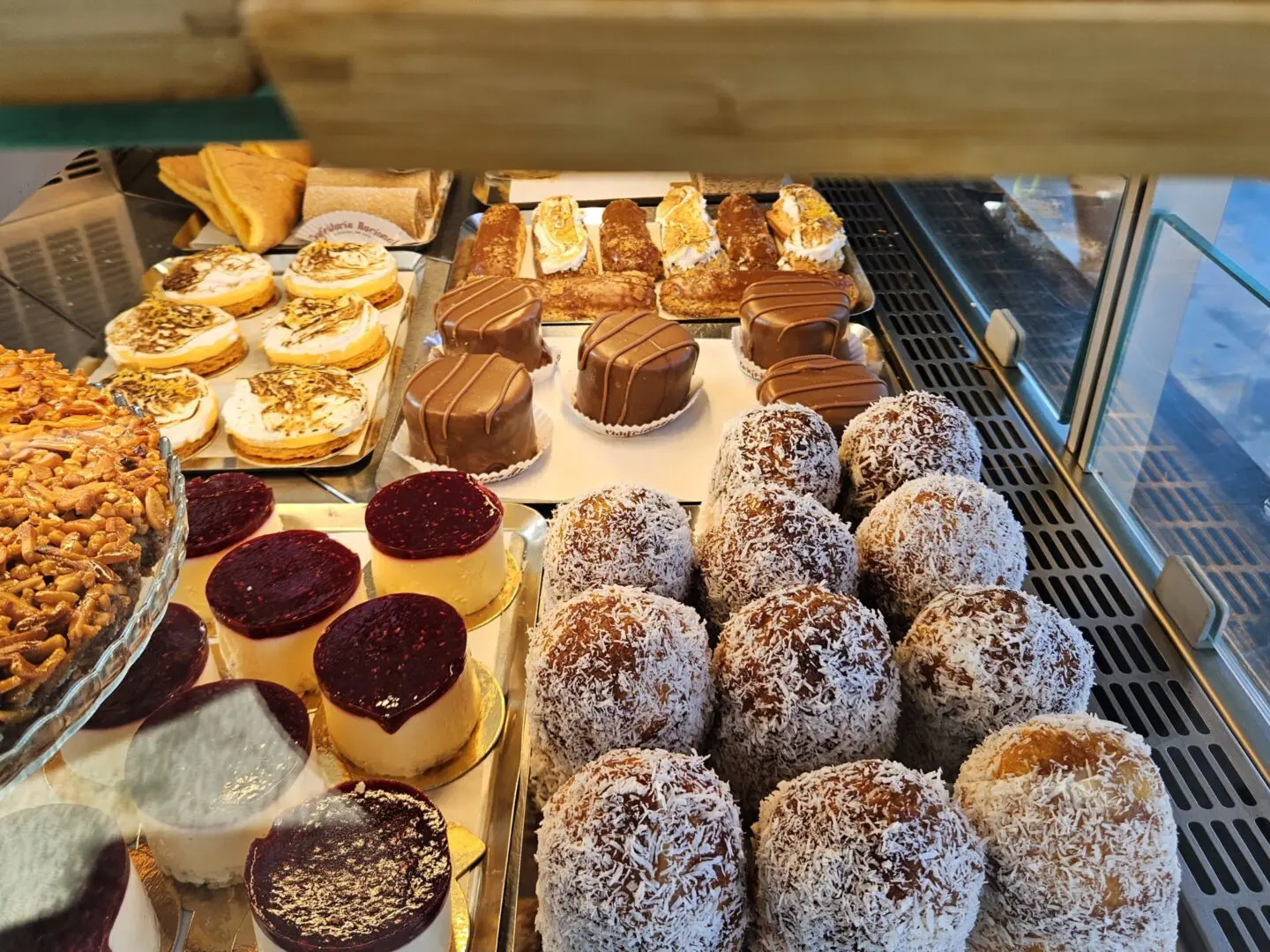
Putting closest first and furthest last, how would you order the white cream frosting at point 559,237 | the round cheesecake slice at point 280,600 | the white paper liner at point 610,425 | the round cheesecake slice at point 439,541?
1. the round cheesecake slice at point 280,600
2. the round cheesecake slice at point 439,541
3. the white paper liner at point 610,425
4. the white cream frosting at point 559,237

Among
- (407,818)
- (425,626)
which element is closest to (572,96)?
(407,818)

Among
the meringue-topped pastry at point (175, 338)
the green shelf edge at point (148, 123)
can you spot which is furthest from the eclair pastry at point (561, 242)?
the green shelf edge at point (148, 123)

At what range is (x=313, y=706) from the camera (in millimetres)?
1424

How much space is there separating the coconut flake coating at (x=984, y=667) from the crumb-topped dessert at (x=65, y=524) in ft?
2.76

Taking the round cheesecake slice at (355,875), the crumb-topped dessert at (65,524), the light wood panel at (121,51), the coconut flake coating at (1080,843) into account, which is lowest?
the round cheesecake slice at (355,875)

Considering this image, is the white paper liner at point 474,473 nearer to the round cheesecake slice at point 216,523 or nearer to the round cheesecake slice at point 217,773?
the round cheesecake slice at point 216,523

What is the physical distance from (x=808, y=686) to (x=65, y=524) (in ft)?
2.49

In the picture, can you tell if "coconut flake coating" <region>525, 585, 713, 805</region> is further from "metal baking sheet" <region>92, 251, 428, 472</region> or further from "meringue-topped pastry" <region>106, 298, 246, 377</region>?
"meringue-topped pastry" <region>106, 298, 246, 377</region>

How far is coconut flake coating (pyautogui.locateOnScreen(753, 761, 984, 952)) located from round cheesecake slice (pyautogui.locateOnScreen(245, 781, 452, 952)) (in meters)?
0.37

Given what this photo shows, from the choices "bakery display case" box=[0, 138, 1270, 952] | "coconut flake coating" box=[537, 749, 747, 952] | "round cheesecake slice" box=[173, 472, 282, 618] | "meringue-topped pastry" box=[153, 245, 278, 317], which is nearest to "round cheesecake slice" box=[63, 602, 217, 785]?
"bakery display case" box=[0, 138, 1270, 952]

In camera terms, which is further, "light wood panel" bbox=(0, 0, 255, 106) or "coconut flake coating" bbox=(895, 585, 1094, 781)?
"coconut flake coating" bbox=(895, 585, 1094, 781)

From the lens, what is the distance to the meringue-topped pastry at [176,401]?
1.94 metres

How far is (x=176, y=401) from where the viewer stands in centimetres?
198

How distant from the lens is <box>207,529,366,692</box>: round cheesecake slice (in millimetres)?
1372
